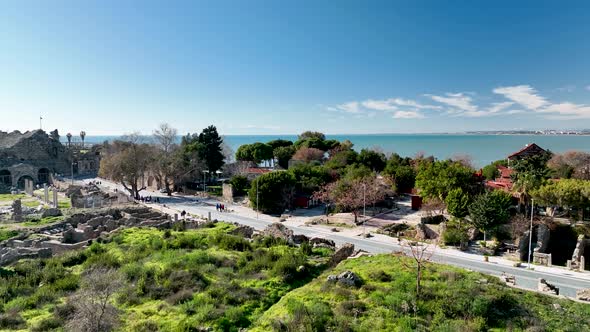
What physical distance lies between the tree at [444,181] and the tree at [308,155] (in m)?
36.5

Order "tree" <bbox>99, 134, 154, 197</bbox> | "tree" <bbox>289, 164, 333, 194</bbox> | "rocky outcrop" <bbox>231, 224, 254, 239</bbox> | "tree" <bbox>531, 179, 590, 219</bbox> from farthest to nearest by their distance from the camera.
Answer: "tree" <bbox>99, 134, 154, 197</bbox> → "tree" <bbox>289, 164, 333, 194</bbox> → "tree" <bbox>531, 179, 590, 219</bbox> → "rocky outcrop" <bbox>231, 224, 254, 239</bbox>

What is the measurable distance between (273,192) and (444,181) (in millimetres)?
20025

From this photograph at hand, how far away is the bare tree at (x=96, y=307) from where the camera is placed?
13781 millimetres

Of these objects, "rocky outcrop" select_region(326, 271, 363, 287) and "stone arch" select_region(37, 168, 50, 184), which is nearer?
"rocky outcrop" select_region(326, 271, 363, 287)

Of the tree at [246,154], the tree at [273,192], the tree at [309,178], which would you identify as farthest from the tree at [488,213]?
the tree at [246,154]

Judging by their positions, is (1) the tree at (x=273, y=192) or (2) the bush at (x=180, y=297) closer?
(2) the bush at (x=180, y=297)

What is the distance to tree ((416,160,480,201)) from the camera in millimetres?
38375

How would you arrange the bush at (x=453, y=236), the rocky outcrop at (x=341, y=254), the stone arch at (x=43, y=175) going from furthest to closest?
the stone arch at (x=43, y=175) < the bush at (x=453, y=236) < the rocky outcrop at (x=341, y=254)

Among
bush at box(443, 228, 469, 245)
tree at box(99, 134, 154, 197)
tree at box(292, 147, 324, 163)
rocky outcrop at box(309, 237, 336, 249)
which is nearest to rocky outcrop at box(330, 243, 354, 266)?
rocky outcrop at box(309, 237, 336, 249)

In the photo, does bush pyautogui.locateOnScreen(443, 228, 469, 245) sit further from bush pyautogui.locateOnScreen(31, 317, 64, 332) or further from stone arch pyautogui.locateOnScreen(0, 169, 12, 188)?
stone arch pyautogui.locateOnScreen(0, 169, 12, 188)

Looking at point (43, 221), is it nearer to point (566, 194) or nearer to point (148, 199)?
point (148, 199)

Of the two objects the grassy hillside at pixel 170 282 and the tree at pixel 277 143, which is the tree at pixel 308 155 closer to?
the tree at pixel 277 143

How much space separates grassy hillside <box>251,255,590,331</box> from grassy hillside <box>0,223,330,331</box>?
208 cm

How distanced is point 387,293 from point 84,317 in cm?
1255
